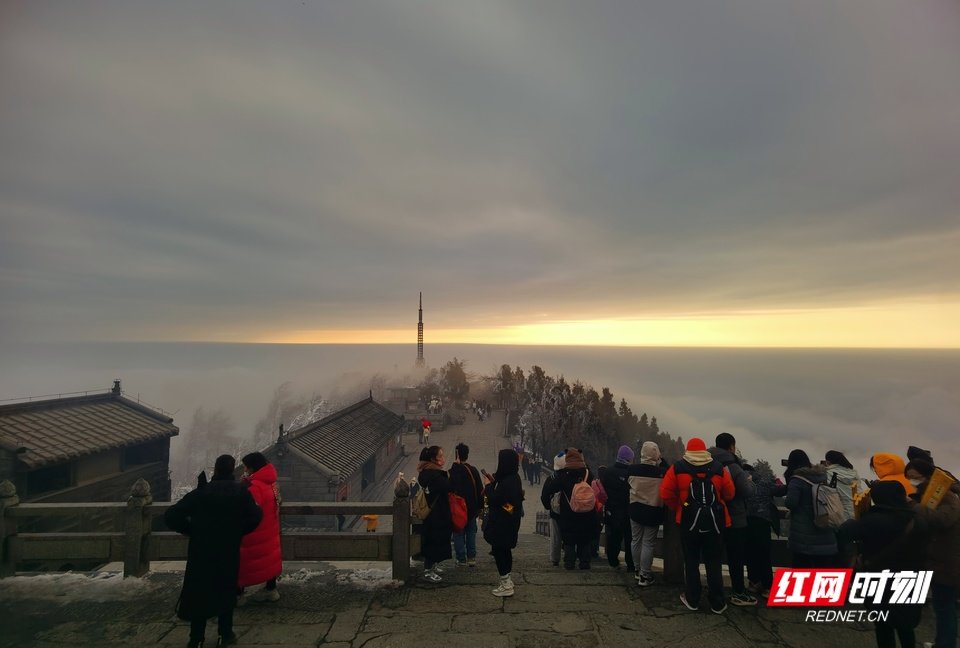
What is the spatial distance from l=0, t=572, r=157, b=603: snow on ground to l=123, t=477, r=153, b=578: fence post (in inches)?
7.4

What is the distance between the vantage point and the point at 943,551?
4816mm

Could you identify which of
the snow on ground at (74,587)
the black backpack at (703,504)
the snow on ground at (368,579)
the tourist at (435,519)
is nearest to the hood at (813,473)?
the black backpack at (703,504)

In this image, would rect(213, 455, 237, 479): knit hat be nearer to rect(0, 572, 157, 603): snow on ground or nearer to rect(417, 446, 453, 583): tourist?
rect(417, 446, 453, 583): tourist

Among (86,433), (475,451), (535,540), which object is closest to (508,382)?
(475,451)

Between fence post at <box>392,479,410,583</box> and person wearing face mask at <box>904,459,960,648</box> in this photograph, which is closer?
person wearing face mask at <box>904,459,960,648</box>

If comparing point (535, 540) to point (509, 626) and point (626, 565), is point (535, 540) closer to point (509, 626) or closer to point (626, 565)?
point (626, 565)

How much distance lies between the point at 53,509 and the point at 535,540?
16415 millimetres

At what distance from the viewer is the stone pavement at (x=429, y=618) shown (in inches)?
217

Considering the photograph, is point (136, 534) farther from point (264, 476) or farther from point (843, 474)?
point (843, 474)

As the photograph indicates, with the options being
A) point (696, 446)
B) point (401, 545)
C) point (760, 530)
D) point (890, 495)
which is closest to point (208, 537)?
point (401, 545)

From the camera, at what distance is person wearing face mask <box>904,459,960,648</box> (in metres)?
4.71

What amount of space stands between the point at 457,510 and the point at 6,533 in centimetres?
739

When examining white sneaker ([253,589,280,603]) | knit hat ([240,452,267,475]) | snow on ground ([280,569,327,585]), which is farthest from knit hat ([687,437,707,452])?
white sneaker ([253,589,280,603])

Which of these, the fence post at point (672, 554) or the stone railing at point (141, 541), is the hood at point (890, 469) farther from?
the stone railing at point (141, 541)
